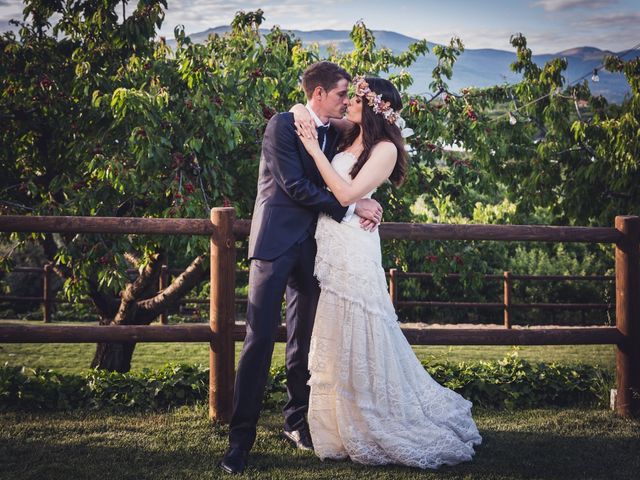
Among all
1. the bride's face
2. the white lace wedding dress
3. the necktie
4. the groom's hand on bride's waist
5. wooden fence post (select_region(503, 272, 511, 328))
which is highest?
the bride's face

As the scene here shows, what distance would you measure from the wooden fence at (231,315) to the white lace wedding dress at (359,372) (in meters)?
0.60

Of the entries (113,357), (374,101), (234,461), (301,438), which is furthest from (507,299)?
(234,461)

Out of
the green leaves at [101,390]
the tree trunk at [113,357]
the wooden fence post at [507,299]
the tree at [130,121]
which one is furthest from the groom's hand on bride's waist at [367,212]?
the wooden fence post at [507,299]

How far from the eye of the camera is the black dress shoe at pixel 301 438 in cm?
414

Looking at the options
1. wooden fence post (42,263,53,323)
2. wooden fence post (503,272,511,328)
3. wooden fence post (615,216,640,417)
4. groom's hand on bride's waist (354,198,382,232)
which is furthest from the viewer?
wooden fence post (42,263,53,323)

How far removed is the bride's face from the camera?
400 centimetres

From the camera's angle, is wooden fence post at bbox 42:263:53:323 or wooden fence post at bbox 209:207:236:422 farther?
wooden fence post at bbox 42:263:53:323

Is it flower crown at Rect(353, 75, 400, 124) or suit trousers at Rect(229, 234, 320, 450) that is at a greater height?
flower crown at Rect(353, 75, 400, 124)

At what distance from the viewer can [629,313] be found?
484 cm

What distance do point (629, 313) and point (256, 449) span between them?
2588 millimetres

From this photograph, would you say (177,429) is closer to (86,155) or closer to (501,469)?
(501,469)

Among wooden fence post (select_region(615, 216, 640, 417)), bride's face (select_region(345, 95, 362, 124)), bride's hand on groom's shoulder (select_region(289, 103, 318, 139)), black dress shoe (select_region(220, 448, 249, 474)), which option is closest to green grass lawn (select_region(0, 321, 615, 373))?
wooden fence post (select_region(615, 216, 640, 417))

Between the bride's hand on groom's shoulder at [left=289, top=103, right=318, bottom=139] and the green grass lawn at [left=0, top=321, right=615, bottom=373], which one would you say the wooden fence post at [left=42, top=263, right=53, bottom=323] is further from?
the bride's hand on groom's shoulder at [left=289, top=103, right=318, bottom=139]

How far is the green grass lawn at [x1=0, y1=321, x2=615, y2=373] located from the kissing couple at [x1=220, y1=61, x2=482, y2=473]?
6.11 metres
